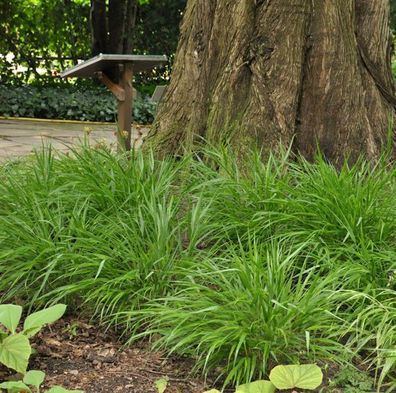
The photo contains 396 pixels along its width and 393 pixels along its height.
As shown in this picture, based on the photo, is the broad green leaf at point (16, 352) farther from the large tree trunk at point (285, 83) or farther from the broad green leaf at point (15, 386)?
the large tree trunk at point (285, 83)

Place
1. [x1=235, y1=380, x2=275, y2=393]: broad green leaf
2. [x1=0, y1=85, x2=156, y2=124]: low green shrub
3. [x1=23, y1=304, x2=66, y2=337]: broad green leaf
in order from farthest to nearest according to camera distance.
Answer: [x1=0, y1=85, x2=156, y2=124]: low green shrub → [x1=23, y1=304, x2=66, y2=337]: broad green leaf → [x1=235, y1=380, x2=275, y2=393]: broad green leaf

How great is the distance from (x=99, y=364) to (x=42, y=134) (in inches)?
269

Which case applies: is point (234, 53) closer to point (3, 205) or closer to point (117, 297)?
point (3, 205)

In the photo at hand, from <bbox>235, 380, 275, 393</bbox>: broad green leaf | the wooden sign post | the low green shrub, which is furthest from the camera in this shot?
the low green shrub

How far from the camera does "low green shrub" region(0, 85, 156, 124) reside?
488 inches

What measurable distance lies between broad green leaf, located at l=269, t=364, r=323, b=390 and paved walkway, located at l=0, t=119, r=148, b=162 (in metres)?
6.10

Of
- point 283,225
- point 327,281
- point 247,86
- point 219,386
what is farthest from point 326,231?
point 247,86

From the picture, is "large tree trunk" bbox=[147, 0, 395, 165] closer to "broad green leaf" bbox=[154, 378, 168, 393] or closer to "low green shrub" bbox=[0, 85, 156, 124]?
"broad green leaf" bbox=[154, 378, 168, 393]

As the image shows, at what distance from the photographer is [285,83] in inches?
185

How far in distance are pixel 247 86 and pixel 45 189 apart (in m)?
1.51

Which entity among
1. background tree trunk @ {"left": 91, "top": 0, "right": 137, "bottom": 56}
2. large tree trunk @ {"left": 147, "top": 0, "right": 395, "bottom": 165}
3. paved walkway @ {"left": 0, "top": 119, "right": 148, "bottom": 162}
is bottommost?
paved walkway @ {"left": 0, "top": 119, "right": 148, "bottom": 162}

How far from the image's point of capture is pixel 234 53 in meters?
4.83

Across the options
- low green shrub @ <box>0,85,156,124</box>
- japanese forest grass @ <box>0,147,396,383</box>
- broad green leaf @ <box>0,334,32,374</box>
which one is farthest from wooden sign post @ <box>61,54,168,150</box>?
low green shrub @ <box>0,85,156,124</box>

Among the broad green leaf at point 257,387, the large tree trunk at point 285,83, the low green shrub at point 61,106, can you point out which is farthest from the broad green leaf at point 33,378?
the low green shrub at point 61,106
